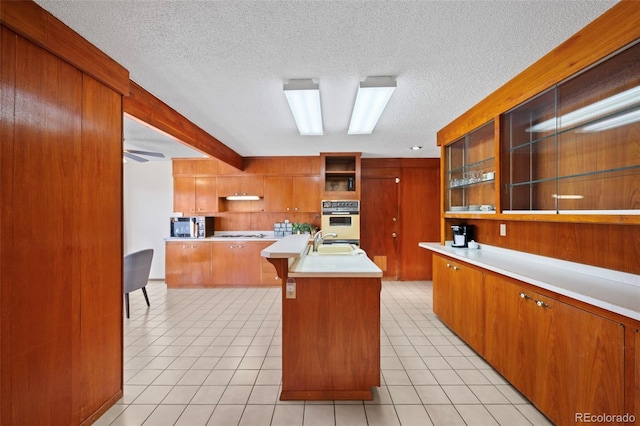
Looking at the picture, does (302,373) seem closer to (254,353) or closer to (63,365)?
(254,353)

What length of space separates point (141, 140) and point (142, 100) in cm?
204

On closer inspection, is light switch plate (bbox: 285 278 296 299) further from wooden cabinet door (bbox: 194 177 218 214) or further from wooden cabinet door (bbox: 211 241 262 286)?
wooden cabinet door (bbox: 194 177 218 214)

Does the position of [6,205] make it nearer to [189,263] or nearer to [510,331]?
[510,331]

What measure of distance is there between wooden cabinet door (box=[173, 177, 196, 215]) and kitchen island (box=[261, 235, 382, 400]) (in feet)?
12.9

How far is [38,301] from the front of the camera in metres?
1.35

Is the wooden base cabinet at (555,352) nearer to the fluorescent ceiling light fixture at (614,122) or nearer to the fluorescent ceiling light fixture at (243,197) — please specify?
the fluorescent ceiling light fixture at (614,122)

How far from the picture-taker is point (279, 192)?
507 centimetres

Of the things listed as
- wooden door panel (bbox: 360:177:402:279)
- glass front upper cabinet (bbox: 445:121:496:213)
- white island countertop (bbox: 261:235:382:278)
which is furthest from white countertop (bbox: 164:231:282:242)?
glass front upper cabinet (bbox: 445:121:496:213)

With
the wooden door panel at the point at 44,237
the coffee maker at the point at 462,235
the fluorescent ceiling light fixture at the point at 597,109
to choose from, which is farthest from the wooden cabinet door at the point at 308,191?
the wooden door panel at the point at 44,237

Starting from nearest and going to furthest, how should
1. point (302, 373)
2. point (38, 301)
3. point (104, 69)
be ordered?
point (38, 301)
point (104, 69)
point (302, 373)

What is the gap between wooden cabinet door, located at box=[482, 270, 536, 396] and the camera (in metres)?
1.76

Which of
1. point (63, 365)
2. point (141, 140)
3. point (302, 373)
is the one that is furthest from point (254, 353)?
point (141, 140)

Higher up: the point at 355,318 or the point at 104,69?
the point at 104,69

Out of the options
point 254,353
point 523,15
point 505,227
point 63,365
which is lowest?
point 254,353
